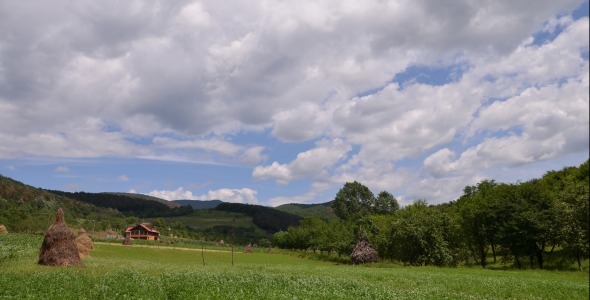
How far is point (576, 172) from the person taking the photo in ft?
311

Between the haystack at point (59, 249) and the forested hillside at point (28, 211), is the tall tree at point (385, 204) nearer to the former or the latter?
the forested hillside at point (28, 211)

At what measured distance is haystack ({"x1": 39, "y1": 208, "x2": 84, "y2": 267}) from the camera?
36281 millimetres

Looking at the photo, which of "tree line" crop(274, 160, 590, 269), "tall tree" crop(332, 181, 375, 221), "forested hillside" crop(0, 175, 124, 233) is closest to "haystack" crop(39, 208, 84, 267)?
"forested hillside" crop(0, 175, 124, 233)

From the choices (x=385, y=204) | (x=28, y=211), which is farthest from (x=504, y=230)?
(x=28, y=211)

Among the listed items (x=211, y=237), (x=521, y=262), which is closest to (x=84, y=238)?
(x=521, y=262)

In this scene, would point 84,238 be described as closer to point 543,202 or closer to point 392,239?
point 392,239

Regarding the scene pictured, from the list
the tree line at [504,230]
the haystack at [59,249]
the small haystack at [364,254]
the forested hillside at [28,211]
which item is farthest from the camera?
the forested hillside at [28,211]

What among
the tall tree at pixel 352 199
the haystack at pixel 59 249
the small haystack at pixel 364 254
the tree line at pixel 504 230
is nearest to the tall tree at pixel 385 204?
the tall tree at pixel 352 199

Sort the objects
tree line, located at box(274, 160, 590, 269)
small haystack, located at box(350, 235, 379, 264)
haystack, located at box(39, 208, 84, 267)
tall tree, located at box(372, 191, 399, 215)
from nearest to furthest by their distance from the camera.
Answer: haystack, located at box(39, 208, 84, 267) → tree line, located at box(274, 160, 590, 269) → small haystack, located at box(350, 235, 379, 264) → tall tree, located at box(372, 191, 399, 215)

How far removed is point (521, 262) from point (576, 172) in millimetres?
34779

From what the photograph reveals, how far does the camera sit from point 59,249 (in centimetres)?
3684

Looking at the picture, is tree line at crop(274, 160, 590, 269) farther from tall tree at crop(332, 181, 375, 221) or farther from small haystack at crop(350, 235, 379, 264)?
tall tree at crop(332, 181, 375, 221)

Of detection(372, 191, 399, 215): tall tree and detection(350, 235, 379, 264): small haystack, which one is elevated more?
detection(372, 191, 399, 215): tall tree

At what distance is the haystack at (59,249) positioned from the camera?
3628 centimetres
